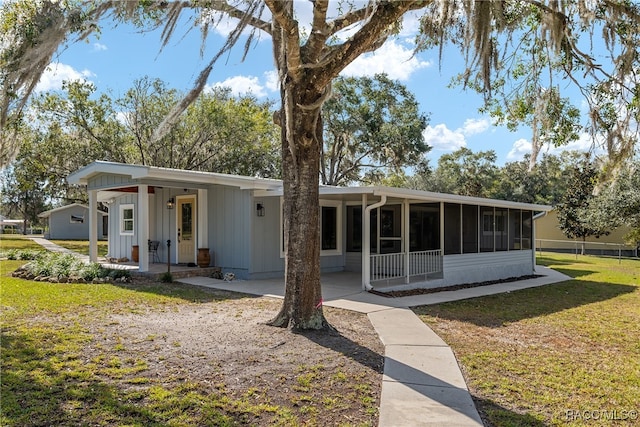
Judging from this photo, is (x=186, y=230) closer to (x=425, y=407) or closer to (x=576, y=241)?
(x=425, y=407)

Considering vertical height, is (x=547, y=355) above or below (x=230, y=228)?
below

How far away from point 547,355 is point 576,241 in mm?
24951

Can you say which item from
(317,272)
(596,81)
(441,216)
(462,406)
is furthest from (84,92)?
(462,406)

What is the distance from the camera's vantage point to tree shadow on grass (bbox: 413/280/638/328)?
7730 mm

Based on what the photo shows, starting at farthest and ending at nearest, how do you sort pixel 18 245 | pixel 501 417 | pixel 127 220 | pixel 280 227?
pixel 18 245 → pixel 127 220 → pixel 280 227 → pixel 501 417

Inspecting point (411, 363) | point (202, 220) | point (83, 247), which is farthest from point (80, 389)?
point (83, 247)

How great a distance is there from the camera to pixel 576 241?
27.1 meters

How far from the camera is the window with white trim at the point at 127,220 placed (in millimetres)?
13891

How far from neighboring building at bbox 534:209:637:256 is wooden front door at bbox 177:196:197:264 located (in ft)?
67.9

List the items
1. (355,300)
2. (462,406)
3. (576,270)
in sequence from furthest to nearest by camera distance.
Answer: (576,270) < (355,300) < (462,406)

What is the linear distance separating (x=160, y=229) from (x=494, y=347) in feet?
34.7

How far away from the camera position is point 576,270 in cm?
1698

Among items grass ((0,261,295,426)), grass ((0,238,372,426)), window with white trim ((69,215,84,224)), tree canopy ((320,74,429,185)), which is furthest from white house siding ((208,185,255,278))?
window with white trim ((69,215,84,224))

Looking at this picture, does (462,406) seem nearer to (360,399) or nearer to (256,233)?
(360,399)
